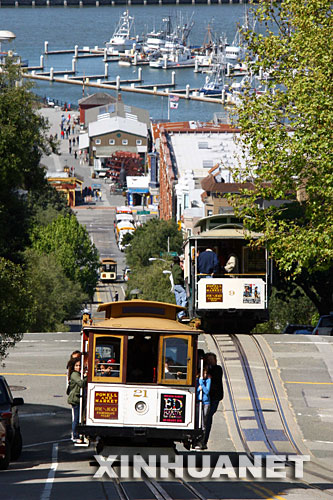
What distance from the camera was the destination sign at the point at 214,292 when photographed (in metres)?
36.6

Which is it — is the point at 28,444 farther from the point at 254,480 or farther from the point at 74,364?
the point at 254,480

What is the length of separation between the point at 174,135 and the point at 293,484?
557 feet

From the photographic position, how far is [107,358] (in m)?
20.3

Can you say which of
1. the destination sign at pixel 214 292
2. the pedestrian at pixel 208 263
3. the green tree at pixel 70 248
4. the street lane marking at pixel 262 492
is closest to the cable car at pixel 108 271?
the green tree at pixel 70 248

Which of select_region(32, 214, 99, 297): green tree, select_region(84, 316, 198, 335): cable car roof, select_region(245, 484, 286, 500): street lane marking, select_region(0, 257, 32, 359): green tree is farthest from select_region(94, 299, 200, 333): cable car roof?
select_region(32, 214, 99, 297): green tree

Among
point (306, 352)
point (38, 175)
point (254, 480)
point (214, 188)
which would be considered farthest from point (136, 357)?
point (214, 188)

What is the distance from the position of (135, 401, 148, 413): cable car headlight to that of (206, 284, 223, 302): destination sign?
1680 cm

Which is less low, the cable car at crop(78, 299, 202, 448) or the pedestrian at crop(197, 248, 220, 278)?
the cable car at crop(78, 299, 202, 448)

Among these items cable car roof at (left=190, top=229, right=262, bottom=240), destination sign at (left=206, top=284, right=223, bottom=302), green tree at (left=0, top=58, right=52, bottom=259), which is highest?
green tree at (left=0, top=58, right=52, bottom=259)

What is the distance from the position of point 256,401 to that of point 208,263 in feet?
23.1

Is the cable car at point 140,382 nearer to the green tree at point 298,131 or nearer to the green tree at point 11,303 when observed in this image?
the green tree at point 11,303

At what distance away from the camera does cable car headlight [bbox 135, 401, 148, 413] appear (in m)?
19.9

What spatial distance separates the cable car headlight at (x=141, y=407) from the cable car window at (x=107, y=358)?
1.99 feet

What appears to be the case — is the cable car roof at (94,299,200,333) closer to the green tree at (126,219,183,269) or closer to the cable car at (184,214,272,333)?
the cable car at (184,214,272,333)
